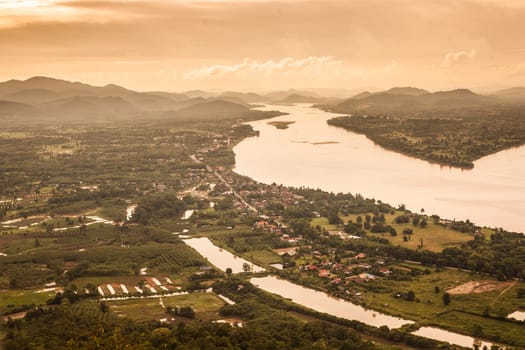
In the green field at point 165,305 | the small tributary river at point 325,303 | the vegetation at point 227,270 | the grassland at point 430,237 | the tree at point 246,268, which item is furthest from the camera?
the grassland at point 430,237

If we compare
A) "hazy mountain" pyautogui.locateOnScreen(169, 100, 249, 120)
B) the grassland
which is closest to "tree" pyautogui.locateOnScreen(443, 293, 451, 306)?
the grassland

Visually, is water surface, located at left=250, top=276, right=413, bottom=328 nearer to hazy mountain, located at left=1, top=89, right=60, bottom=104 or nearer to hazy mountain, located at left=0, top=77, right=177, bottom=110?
hazy mountain, located at left=0, top=77, right=177, bottom=110

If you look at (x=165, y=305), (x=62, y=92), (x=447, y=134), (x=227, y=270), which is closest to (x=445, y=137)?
(x=447, y=134)

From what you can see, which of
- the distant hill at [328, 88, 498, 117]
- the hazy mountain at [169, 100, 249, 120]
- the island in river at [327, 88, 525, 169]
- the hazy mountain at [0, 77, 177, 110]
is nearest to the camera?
the island in river at [327, 88, 525, 169]

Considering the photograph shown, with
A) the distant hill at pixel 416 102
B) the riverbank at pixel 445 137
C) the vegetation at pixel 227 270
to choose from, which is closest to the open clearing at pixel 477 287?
the vegetation at pixel 227 270

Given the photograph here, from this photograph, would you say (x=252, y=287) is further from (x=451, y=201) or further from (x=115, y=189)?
(x=115, y=189)

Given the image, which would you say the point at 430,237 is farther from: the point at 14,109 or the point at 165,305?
the point at 14,109

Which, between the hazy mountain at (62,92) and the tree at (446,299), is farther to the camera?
the hazy mountain at (62,92)

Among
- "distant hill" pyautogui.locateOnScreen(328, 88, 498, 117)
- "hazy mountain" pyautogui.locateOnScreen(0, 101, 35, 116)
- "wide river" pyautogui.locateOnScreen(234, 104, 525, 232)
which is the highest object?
"distant hill" pyautogui.locateOnScreen(328, 88, 498, 117)

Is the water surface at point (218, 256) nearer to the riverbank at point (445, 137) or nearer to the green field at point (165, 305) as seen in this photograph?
the green field at point (165, 305)
